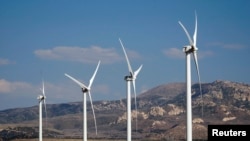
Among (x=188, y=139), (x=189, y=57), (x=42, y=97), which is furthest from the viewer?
(x=42, y=97)

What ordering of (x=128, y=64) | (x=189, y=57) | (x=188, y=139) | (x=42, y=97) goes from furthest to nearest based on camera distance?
(x=42, y=97)
(x=128, y=64)
(x=189, y=57)
(x=188, y=139)

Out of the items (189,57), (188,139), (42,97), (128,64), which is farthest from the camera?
(42,97)

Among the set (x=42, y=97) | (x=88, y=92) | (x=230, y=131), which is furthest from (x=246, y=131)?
(x=42, y=97)

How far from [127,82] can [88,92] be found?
8377mm

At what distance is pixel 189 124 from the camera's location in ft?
262

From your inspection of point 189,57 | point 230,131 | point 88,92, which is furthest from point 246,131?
point 88,92

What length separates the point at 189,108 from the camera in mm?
80250

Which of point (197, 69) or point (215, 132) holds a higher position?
point (197, 69)

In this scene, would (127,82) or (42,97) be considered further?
(42,97)

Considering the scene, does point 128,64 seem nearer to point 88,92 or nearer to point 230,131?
point 88,92

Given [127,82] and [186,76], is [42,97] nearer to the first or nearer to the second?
[127,82]

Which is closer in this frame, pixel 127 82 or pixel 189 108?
pixel 189 108

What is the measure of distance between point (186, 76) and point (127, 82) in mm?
28395

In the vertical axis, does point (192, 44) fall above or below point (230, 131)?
above
